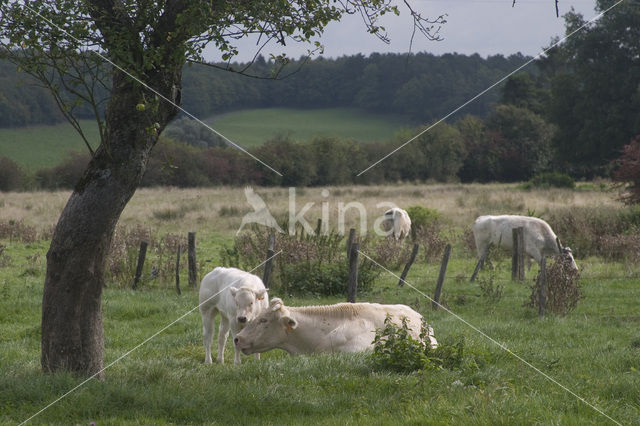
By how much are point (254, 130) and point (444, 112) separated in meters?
20.7

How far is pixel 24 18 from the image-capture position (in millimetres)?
7051

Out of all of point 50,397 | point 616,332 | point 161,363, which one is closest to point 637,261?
point 616,332

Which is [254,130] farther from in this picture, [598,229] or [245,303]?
[245,303]

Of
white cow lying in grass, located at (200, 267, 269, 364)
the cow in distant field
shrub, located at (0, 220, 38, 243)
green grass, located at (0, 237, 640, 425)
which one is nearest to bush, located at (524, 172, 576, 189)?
the cow in distant field

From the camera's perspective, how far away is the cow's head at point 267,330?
909 cm

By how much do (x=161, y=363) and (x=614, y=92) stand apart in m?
45.8

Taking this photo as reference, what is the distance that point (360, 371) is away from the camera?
782 centimetres

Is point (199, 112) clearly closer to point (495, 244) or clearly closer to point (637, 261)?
point (495, 244)

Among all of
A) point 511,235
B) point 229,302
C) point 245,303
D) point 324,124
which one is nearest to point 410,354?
point 245,303

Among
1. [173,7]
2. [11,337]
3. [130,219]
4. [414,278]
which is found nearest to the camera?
[173,7]

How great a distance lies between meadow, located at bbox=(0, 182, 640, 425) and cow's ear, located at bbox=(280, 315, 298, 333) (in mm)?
477

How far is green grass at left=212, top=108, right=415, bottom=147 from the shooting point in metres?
76.5

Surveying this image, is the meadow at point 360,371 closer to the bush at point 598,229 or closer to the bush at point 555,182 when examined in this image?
the bush at point 598,229

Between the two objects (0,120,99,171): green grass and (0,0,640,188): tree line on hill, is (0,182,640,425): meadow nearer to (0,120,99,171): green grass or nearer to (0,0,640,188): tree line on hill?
(0,0,640,188): tree line on hill
